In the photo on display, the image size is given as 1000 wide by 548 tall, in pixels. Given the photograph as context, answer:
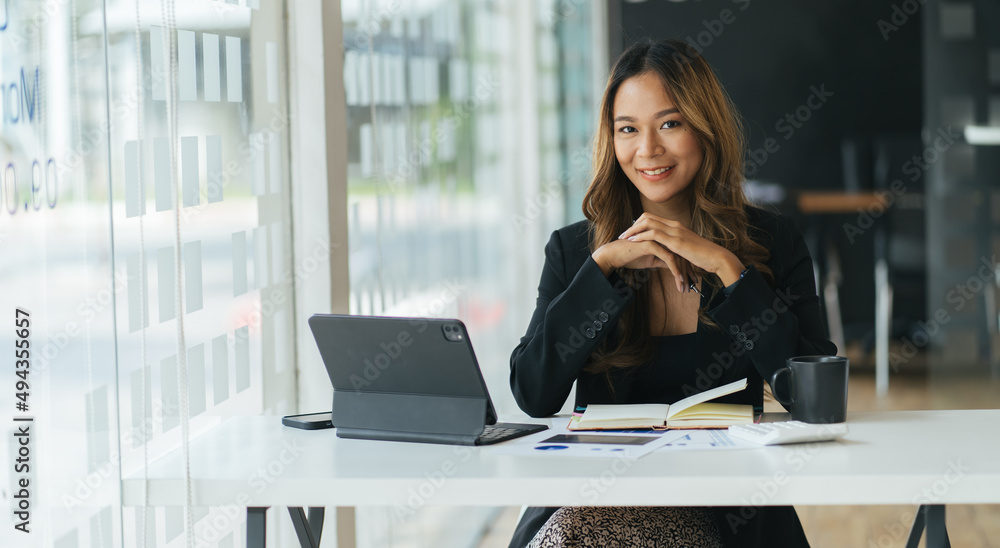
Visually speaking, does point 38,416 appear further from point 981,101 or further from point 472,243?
point 981,101

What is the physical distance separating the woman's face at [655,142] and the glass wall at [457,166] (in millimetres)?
557

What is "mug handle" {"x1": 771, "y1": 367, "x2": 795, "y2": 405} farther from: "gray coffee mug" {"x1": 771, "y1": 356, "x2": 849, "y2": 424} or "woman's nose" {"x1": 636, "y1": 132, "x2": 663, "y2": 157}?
"woman's nose" {"x1": 636, "y1": 132, "x2": 663, "y2": 157}

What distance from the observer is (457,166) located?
2.90 meters

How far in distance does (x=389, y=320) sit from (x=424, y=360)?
76 millimetres

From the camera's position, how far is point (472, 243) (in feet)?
10.3

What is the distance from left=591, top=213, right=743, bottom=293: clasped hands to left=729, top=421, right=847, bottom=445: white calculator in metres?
0.34

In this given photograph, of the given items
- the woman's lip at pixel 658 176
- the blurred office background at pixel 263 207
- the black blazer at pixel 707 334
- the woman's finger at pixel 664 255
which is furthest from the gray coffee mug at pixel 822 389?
the blurred office background at pixel 263 207

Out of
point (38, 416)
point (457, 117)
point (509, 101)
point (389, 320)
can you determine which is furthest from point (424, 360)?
point (509, 101)

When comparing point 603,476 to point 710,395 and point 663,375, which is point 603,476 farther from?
point 663,375

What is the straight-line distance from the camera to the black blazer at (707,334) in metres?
1.53

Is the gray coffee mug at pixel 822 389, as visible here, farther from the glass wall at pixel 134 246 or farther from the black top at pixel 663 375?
the glass wall at pixel 134 246

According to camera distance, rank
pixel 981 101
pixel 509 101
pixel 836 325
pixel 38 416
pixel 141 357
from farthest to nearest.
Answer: pixel 836 325
pixel 981 101
pixel 509 101
pixel 141 357
pixel 38 416

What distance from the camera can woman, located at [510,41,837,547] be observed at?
1.53 m

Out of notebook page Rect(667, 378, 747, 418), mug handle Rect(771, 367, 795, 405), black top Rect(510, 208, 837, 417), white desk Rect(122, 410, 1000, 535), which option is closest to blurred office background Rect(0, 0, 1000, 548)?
white desk Rect(122, 410, 1000, 535)
